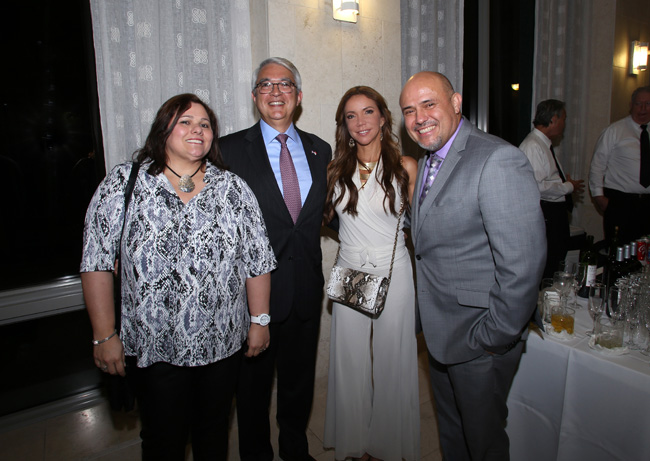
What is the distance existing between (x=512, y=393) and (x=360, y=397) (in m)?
0.73

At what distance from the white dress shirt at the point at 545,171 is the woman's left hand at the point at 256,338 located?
131 inches

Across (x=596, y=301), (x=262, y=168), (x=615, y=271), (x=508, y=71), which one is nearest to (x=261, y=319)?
(x=262, y=168)

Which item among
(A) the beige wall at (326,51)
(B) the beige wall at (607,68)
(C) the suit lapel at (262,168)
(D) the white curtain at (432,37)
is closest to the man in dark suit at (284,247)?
(C) the suit lapel at (262,168)

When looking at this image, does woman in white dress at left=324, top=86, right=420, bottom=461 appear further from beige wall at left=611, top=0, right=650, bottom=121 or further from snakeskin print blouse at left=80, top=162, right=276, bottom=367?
beige wall at left=611, top=0, right=650, bottom=121

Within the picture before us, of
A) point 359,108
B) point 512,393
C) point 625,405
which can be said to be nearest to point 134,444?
point 512,393

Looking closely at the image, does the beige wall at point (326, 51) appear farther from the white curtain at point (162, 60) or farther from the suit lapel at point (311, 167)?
the suit lapel at point (311, 167)

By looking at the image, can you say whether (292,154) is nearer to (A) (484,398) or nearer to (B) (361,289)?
(B) (361,289)

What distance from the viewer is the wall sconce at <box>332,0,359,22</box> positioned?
266 centimetres

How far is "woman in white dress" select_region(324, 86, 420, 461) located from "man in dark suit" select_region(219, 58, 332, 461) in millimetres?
150

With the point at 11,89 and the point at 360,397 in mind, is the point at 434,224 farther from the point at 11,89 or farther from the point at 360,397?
the point at 11,89

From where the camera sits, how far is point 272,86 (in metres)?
2.00

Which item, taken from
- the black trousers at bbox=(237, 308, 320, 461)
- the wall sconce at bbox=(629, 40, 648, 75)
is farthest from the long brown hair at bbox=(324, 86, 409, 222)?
the wall sconce at bbox=(629, 40, 648, 75)

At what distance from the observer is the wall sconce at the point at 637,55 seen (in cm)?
536

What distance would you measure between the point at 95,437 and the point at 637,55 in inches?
290
